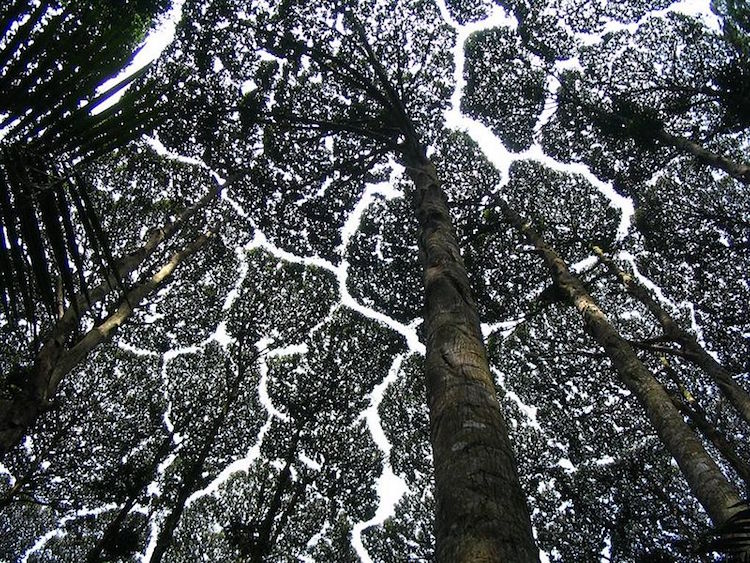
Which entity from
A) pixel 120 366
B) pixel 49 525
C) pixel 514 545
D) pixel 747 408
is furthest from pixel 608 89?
pixel 49 525

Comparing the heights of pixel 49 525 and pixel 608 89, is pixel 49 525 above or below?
below

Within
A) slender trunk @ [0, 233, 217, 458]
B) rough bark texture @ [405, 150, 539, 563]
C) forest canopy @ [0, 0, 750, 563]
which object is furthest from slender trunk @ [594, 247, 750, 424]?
slender trunk @ [0, 233, 217, 458]

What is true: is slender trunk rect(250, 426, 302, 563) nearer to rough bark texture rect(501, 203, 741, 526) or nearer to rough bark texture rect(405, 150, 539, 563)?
rough bark texture rect(501, 203, 741, 526)

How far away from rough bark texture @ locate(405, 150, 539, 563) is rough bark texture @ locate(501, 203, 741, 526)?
12.7 ft

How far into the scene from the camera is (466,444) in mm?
2203

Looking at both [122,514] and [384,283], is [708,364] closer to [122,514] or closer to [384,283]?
[384,283]

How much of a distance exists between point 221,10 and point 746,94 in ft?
38.2

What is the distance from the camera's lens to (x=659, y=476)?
14.1 metres

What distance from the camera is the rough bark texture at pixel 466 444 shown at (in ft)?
5.64

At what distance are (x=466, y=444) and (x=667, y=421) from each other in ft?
16.5

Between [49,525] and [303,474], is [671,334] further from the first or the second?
[49,525]

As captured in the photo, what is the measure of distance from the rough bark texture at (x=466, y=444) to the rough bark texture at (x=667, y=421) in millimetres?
3872

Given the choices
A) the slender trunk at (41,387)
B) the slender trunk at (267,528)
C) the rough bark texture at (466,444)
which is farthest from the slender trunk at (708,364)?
the slender trunk at (267,528)

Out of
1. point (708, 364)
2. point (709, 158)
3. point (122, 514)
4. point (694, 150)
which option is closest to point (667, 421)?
point (708, 364)
